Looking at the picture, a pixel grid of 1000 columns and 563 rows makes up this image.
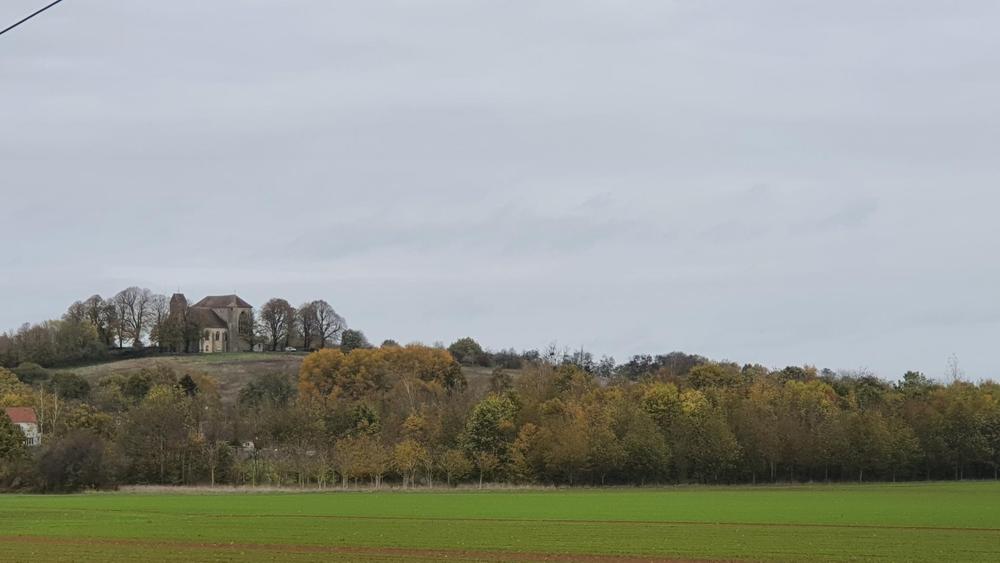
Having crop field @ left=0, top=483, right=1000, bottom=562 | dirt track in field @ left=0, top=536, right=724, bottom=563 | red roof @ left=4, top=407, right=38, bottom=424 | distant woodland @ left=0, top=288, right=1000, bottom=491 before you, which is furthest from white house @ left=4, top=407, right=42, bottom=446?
dirt track in field @ left=0, top=536, right=724, bottom=563

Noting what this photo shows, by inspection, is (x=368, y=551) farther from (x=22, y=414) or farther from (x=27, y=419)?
(x=22, y=414)

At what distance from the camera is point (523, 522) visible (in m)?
62.8

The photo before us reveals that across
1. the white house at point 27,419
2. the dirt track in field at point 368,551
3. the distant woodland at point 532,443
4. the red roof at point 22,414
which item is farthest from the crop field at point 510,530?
the red roof at point 22,414

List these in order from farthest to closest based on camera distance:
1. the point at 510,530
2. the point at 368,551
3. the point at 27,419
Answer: the point at 27,419
the point at 510,530
the point at 368,551

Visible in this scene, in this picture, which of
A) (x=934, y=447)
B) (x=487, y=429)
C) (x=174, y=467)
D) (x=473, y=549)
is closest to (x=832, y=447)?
(x=934, y=447)

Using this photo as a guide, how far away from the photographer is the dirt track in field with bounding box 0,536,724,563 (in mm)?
41406

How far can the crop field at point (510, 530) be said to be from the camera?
43.4 m

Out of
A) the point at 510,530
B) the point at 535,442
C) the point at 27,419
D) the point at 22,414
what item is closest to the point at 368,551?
the point at 510,530

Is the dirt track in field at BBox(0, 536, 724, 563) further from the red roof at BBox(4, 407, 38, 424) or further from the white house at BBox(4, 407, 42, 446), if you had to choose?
the red roof at BBox(4, 407, 38, 424)

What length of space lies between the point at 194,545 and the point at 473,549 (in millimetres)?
11889

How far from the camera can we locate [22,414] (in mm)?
160625

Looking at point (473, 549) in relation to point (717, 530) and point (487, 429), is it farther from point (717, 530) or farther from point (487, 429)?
point (487, 429)

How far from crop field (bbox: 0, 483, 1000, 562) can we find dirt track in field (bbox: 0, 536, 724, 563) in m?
0.07

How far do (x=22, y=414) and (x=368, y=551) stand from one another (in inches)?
5185
